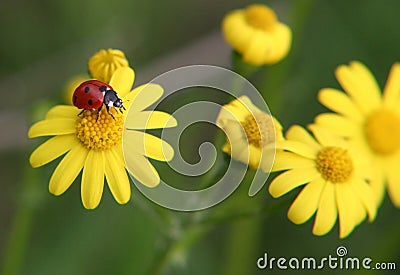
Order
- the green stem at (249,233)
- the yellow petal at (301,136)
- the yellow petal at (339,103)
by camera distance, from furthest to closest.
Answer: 1. the green stem at (249,233)
2. the yellow petal at (339,103)
3. the yellow petal at (301,136)

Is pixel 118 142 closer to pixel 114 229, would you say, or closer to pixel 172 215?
pixel 172 215

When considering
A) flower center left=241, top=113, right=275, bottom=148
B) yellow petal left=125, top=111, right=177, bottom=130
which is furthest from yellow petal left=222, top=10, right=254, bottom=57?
yellow petal left=125, top=111, right=177, bottom=130

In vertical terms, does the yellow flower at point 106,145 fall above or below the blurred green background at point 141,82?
below

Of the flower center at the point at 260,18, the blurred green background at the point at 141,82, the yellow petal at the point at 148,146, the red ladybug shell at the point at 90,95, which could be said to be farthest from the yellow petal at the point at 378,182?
the red ladybug shell at the point at 90,95

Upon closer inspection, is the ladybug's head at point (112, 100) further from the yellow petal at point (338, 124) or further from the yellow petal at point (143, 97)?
the yellow petal at point (338, 124)

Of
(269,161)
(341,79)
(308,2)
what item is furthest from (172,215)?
(308,2)

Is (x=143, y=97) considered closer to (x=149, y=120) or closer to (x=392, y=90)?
(x=149, y=120)

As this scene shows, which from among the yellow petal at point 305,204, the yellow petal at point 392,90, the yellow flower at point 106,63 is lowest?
the yellow petal at point 305,204

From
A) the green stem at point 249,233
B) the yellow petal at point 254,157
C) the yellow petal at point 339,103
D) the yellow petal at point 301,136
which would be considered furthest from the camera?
the green stem at point 249,233
